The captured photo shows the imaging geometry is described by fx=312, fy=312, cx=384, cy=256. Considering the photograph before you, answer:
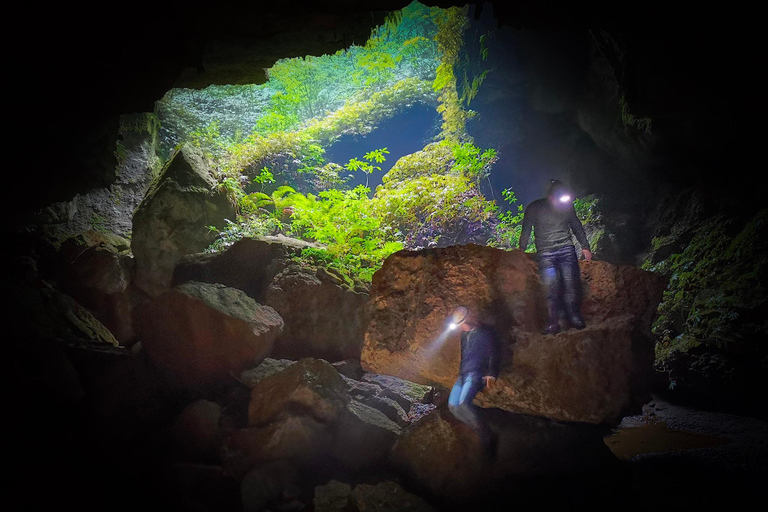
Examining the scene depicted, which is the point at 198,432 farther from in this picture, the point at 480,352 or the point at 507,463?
the point at 507,463

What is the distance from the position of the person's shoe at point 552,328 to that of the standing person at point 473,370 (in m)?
0.69

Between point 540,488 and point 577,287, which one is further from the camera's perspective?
point 577,287

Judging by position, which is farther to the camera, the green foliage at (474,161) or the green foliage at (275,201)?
the green foliage at (474,161)

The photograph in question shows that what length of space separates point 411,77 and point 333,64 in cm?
528

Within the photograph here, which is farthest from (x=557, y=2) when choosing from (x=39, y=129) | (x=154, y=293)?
(x=154, y=293)

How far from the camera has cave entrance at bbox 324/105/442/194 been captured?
72.8 ft

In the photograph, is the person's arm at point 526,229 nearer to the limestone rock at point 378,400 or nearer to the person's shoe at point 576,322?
the person's shoe at point 576,322

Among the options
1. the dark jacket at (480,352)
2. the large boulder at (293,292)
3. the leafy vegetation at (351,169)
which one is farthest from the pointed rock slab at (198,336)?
the dark jacket at (480,352)

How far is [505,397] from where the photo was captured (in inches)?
152

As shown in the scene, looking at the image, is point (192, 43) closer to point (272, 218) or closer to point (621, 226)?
point (272, 218)

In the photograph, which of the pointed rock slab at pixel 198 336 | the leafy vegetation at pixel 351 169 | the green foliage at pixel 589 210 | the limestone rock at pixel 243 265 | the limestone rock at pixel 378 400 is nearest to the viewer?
the pointed rock slab at pixel 198 336

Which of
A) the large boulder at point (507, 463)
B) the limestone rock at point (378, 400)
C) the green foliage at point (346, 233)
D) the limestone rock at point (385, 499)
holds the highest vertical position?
the green foliage at point (346, 233)

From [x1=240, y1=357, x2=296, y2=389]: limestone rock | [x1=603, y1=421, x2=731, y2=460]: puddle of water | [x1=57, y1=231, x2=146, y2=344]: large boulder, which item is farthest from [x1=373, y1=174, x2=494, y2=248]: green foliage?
[x1=603, y1=421, x2=731, y2=460]: puddle of water

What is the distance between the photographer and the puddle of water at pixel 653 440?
4.07m
